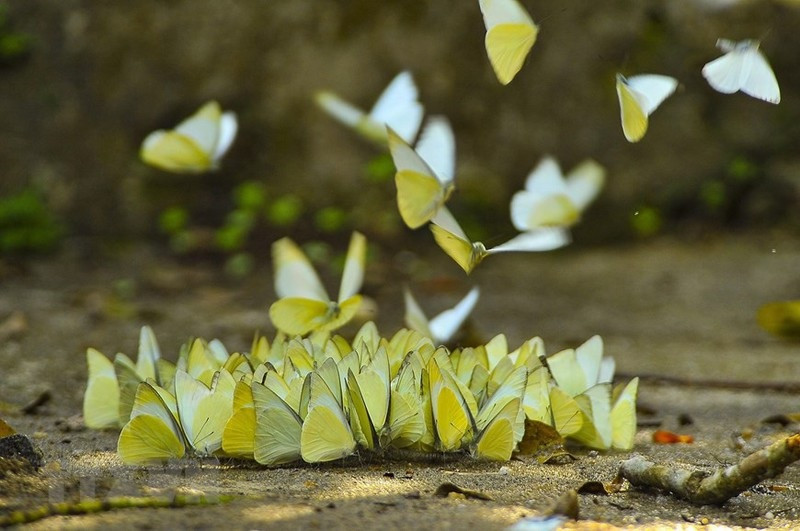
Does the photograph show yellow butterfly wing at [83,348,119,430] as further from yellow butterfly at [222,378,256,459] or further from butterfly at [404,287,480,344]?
butterfly at [404,287,480,344]

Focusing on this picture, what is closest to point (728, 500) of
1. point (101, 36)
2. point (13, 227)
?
point (13, 227)

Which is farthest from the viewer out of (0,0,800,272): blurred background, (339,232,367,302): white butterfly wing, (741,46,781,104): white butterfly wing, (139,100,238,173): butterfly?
(0,0,800,272): blurred background

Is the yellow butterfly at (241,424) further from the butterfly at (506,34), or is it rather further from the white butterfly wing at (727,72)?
the white butterfly wing at (727,72)

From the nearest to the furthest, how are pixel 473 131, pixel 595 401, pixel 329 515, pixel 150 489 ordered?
pixel 329 515, pixel 150 489, pixel 595 401, pixel 473 131

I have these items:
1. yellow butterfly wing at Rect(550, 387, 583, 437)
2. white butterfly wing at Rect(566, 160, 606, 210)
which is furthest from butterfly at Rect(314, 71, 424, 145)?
yellow butterfly wing at Rect(550, 387, 583, 437)

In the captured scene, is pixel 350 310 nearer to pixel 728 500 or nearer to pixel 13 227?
pixel 728 500

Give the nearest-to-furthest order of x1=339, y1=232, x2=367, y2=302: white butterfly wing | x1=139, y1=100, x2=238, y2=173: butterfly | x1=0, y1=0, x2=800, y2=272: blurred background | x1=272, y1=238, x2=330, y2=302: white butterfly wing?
x1=339, y1=232, x2=367, y2=302: white butterfly wing
x1=272, y1=238, x2=330, y2=302: white butterfly wing
x1=139, y1=100, x2=238, y2=173: butterfly
x1=0, y1=0, x2=800, y2=272: blurred background

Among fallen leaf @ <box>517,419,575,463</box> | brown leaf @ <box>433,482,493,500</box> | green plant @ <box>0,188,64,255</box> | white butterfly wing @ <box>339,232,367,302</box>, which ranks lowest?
brown leaf @ <box>433,482,493,500</box>
